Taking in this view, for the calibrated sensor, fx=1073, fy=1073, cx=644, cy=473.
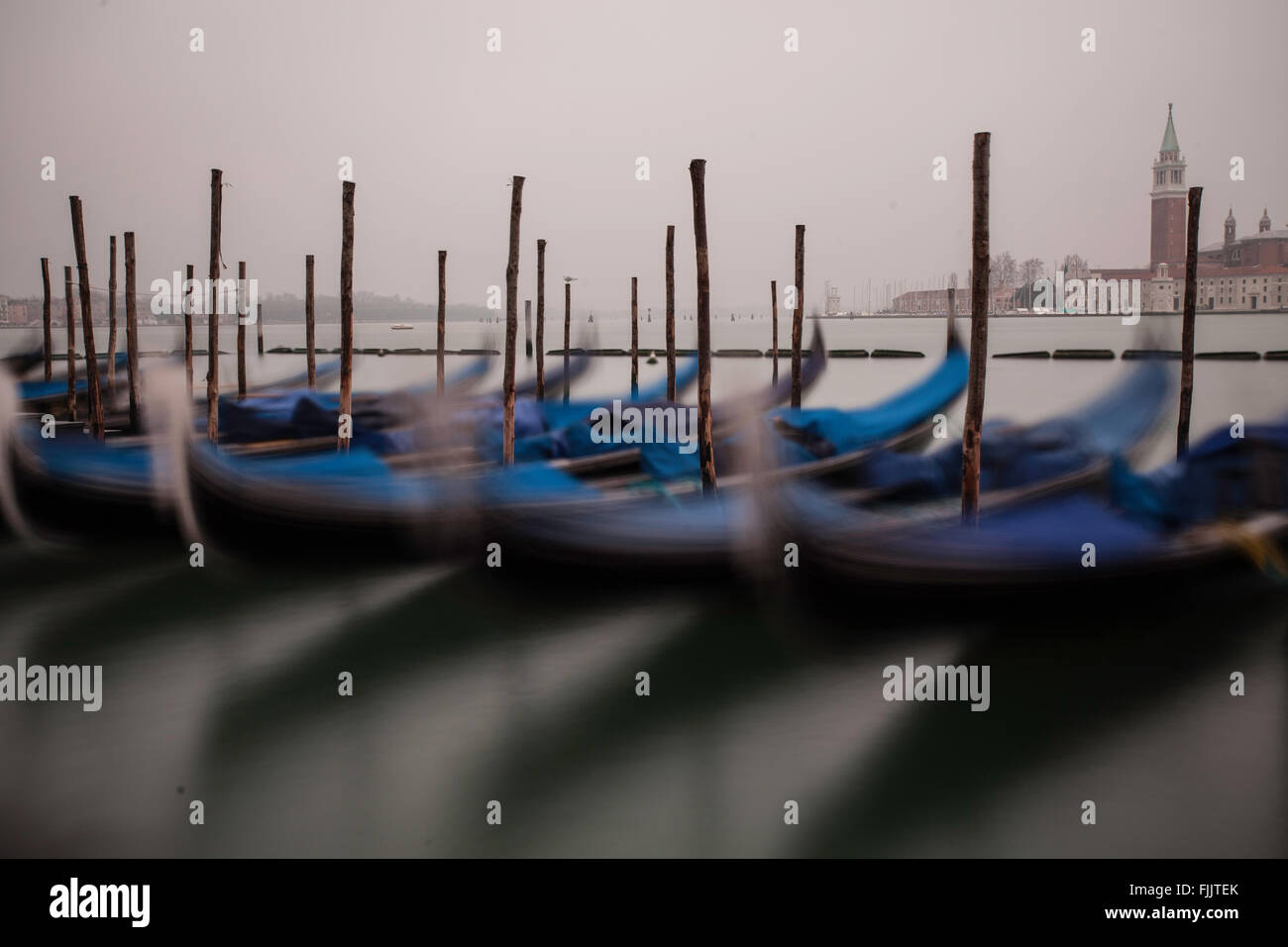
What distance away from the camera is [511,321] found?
9.93 m

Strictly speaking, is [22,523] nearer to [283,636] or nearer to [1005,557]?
[283,636]

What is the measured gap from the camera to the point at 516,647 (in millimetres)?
5871

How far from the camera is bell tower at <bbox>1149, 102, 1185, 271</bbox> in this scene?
60906 mm

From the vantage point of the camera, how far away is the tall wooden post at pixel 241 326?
12.3 metres

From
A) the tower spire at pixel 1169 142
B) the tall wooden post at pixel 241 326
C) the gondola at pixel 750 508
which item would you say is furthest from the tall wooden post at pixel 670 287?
the tower spire at pixel 1169 142

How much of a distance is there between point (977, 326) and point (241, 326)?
891 cm

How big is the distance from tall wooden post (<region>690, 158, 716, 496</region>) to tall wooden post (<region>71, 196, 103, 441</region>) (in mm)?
6518

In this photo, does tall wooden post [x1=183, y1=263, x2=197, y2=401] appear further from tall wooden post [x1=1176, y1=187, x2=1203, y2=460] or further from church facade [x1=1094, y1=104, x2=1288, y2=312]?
church facade [x1=1094, y1=104, x2=1288, y2=312]

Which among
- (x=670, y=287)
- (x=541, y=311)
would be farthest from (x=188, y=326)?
(x=670, y=287)

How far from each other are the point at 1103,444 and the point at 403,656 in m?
6.28

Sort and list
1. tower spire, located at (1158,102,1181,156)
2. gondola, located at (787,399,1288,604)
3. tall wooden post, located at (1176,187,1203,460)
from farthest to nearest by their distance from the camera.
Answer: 1. tower spire, located at (1158,102,1181,156)
2. tall wooden post, located at (1176,187,1203,460)
3. gondola, located at (787,399,1288,604)

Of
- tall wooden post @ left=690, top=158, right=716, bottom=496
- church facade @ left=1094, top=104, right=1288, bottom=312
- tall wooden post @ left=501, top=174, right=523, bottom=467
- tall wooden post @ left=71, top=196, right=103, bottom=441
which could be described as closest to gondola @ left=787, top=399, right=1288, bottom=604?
tall wooden post @ left=690, top=158, right=716, bottom=496
